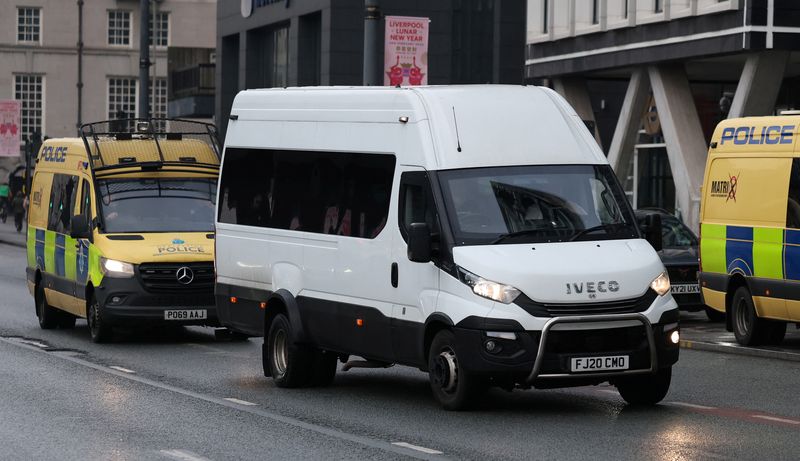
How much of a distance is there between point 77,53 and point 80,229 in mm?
80410

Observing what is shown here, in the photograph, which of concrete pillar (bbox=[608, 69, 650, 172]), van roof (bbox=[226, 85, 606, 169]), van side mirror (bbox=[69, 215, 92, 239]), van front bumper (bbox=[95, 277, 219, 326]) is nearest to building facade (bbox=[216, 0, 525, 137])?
concrete pillar (bbox=[608, 69, 650, 172])

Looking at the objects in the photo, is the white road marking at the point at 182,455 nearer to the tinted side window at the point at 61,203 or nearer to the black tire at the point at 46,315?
the tinted side window at the point at 61,203

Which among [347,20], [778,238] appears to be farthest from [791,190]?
[347,20]

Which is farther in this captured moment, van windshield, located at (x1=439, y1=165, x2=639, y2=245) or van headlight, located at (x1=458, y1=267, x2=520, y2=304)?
van windshield, located at (x1=439, y1=165, x2=639, y2=245)

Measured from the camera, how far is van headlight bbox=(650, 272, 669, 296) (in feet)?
42.3

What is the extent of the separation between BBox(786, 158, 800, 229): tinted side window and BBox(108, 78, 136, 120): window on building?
3291 inches

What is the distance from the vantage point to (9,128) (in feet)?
197

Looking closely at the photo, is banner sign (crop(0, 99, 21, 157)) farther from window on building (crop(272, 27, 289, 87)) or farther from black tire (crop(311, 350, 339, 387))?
black tire (crop(311, 350, 339, 387))

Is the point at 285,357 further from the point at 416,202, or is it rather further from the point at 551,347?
the point at 551,347

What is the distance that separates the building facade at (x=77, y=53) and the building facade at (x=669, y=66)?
2260 inches

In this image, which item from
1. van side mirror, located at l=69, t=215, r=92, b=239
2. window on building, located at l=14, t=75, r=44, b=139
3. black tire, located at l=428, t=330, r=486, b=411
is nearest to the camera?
black tire, located at l=428, t=330, r=486, b=411

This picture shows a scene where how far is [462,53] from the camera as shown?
2202 inches

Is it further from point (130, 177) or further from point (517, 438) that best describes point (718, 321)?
point (517, 438)

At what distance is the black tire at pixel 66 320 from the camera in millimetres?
22609
